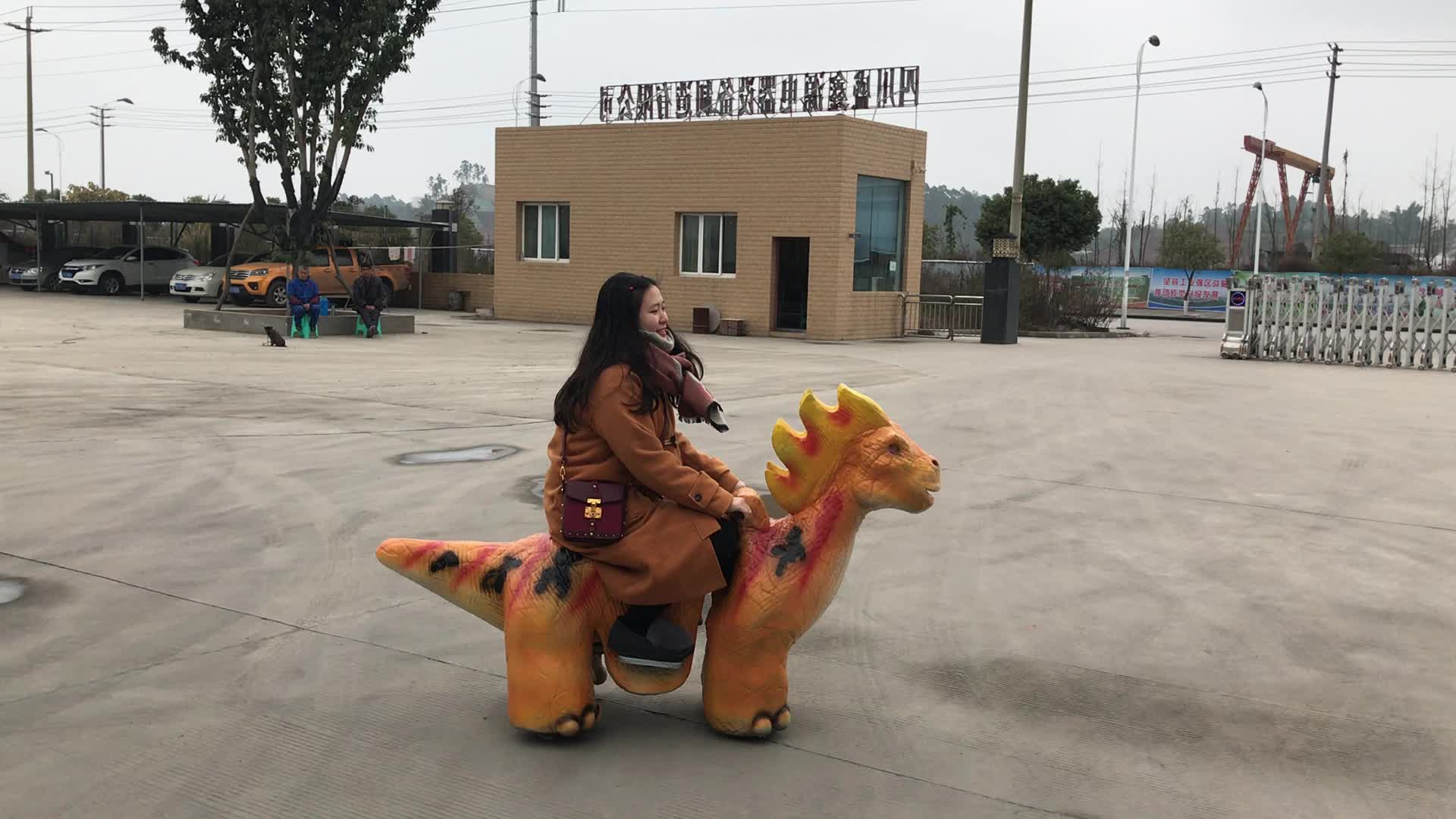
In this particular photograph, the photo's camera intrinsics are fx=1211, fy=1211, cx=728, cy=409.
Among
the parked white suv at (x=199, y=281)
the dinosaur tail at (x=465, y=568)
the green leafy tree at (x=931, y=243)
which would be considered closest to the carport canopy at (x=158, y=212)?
the parked white suv at (x=199, y=281)

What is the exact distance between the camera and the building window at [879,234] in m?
28.1

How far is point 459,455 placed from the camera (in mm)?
9562

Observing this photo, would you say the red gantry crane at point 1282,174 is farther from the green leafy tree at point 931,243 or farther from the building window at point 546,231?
the building window at point 546,231

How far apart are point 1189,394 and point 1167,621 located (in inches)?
446

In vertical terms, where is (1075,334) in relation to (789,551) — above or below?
below

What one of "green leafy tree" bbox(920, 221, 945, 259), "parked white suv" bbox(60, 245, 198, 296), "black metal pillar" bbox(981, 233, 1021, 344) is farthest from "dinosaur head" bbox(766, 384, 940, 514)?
"green leafy tree" bbox(920, 221, 945, 259)

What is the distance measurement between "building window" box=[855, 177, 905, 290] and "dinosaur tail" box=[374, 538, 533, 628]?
24.1 m

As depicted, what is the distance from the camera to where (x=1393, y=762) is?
13.7 feet

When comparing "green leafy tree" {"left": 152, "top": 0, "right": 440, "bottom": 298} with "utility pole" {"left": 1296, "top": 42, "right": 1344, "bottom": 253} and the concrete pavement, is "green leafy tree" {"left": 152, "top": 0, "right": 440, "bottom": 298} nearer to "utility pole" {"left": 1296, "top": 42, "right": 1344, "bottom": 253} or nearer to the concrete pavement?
the concrete pavement

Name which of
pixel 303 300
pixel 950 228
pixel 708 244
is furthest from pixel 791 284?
pixel 950 228

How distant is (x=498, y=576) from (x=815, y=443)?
3.95 feet

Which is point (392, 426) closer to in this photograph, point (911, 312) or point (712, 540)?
point (712, 540)

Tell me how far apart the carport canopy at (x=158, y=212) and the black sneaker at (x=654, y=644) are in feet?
98.6

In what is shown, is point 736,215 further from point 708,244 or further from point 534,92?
point 534,92
